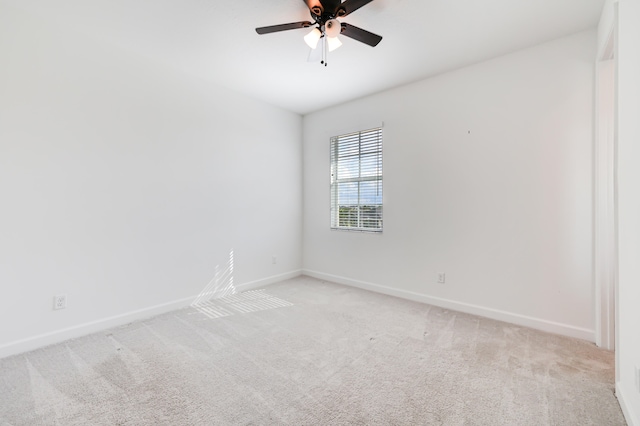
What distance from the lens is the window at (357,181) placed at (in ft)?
12.1

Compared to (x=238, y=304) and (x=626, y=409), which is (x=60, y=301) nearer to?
(x=238, y=304)

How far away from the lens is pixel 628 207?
1.42m

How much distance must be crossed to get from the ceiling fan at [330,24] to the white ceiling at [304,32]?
202mm

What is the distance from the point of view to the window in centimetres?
370

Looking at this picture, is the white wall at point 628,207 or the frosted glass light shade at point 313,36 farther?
the frosted glass light shade at point 313,36

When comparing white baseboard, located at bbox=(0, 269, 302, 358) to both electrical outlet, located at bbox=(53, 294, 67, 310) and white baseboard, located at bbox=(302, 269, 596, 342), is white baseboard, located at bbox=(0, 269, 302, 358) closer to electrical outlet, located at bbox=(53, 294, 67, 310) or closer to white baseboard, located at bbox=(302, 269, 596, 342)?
electrical outlet, located at bbox=(53, 294, 67, 310)

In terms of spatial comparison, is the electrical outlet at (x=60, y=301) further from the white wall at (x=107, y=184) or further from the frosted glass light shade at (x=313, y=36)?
the frosted glass light shade at (x=313, y=36)

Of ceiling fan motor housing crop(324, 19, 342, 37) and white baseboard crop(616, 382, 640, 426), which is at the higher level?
ceiling fan motor housing crop(324, 19, 342, 37)

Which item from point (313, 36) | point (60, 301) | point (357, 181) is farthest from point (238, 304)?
point (313, 36)

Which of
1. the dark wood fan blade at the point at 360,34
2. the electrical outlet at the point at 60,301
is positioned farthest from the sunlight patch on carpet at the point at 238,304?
the dark wood fan blade at the point at 360,34

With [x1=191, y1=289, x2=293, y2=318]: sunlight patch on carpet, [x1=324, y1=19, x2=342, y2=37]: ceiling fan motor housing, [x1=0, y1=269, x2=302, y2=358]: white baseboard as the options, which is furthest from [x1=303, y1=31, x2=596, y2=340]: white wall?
[x1=0, y1=269, x2=302, y2=358]: white baseboard

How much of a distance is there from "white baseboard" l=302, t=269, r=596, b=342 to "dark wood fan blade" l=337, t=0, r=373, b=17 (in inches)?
113

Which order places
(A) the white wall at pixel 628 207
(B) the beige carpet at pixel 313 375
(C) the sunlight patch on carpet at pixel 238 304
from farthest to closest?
(C) the sunlight patch on carpet at pixel 238 304 < (B) the beige carpet at pixel 313 375 < (A) the white wall at pixel 628 207

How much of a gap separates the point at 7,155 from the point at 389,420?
10.4ft
